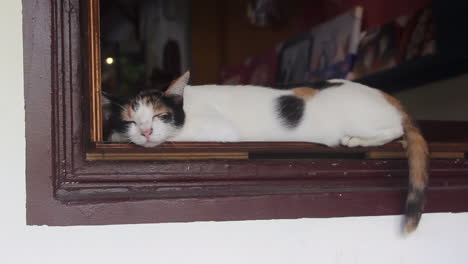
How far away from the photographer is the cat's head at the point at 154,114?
3.93 ft

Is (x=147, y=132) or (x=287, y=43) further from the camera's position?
(x=287, y=43)

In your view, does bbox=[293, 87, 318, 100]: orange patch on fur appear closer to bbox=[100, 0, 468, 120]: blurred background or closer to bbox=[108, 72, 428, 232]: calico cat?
bbox=[108, 72, 428, 232]: calico cat

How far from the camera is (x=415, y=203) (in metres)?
1.03

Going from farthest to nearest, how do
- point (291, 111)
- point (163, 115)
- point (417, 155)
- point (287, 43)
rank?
point (287, 43)
point (291, 111)
point (163, 115)
point (417, 155)

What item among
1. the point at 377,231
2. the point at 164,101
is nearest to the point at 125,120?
the point at 164,101

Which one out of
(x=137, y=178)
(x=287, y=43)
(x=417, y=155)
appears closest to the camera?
(x=137, y=178)

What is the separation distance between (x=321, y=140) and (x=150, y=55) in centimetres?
239

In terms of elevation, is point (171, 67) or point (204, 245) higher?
point (171, 67)

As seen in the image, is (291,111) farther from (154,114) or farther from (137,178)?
(137,178)

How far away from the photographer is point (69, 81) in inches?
35.5

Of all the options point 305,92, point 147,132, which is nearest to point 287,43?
point 305,92

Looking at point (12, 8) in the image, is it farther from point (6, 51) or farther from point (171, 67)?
point (171, 67)

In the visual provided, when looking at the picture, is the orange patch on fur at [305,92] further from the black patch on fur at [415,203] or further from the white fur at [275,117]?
the black patch on fur at [415,203]

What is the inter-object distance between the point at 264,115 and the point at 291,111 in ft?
0.24
